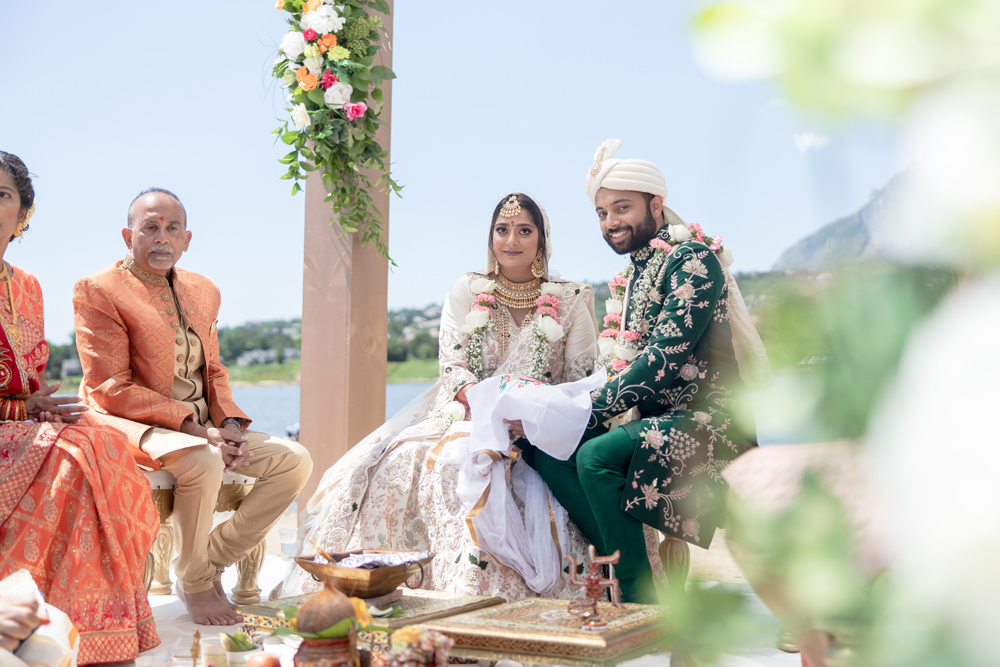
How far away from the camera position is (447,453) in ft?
11.4

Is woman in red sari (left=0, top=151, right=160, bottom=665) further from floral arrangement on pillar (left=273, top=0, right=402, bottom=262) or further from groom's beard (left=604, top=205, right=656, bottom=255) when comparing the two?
groom's beard (left=604, top=205, right=656, bottom=255)

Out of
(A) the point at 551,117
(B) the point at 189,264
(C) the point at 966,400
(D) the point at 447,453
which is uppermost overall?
(A) the point at 551,117

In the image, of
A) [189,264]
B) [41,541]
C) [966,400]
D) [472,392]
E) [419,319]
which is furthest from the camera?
[189,264]

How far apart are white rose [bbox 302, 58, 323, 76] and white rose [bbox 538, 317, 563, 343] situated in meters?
1.89

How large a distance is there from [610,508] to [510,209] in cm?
162

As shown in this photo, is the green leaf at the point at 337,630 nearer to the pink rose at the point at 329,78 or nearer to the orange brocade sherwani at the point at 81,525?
the orange brocade sherwani at the point at 81,525

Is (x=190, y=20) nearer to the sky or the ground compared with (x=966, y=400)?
nearer to the sky

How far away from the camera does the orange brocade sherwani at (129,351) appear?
142 inches

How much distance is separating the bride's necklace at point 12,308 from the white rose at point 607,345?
93.2 inches

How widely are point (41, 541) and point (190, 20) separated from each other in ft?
137

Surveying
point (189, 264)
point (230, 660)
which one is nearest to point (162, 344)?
point (230, 660)

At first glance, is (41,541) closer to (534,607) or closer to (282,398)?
(534,607)

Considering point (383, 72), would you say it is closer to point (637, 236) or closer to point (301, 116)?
point (301, 116)

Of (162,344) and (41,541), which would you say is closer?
(41,541)
